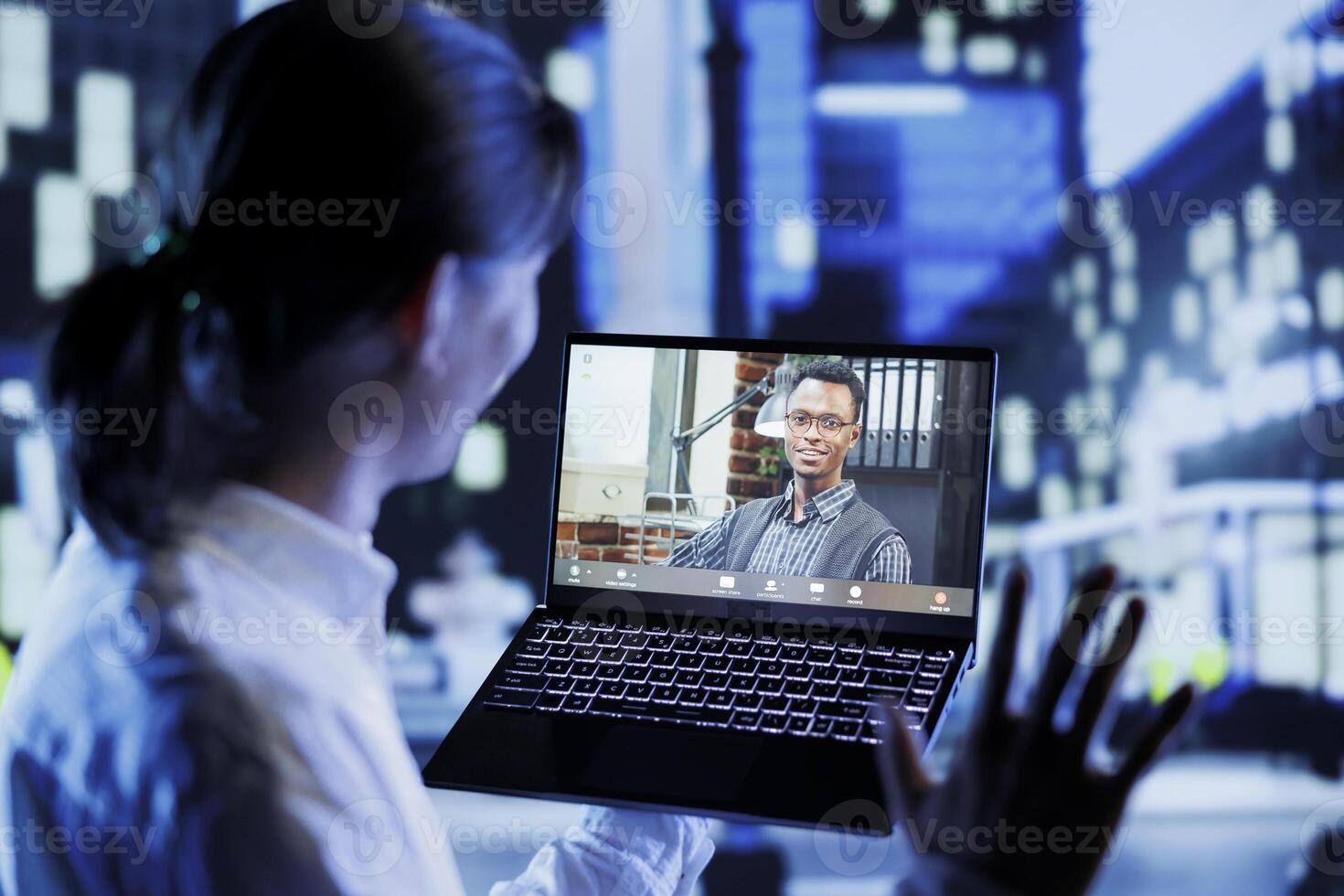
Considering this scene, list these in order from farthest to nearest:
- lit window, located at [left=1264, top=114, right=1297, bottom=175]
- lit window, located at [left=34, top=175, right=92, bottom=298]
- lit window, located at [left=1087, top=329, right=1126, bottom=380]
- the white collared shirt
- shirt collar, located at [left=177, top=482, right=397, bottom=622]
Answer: lit window, located at [left=1087, top=329, right=1126, bottom=380] → lit window, located at [left=1264, top=114, right=1297, bottom=175] → lit window, located at [left=34, top=175, right=92, bottom=298] → shirt collar, located at [left=177, top=482, right=397, bottom=622] → the white collared shirt

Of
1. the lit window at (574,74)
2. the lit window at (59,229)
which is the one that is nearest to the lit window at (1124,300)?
the lit window at (574,74)

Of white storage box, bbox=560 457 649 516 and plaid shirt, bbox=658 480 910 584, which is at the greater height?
white storage box, bbox=560 457 649 516

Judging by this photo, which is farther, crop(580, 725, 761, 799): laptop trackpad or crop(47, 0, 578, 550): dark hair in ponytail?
crop(580, 725, 761, 799): laptop trackpad

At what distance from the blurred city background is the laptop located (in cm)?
133

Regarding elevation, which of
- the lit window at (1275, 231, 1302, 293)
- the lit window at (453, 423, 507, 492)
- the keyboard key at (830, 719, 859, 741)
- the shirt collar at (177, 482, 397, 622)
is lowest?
the lit window at (453, 423, 507, 492)

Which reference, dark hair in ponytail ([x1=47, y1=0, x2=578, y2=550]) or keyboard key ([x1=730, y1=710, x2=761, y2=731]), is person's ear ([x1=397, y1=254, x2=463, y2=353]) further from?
keyboard key ([x1=730, y1=710, x2=761, y2=731])

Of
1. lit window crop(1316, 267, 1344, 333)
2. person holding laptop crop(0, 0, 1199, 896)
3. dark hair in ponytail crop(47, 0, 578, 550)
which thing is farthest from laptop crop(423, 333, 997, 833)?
lit window crop(1316, 267, 1344, 333)

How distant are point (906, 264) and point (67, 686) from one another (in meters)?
2.25

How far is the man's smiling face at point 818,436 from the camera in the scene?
91 cm

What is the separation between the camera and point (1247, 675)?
2.51 meters

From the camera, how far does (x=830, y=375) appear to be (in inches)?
36.5

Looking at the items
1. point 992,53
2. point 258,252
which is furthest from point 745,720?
point 992,53

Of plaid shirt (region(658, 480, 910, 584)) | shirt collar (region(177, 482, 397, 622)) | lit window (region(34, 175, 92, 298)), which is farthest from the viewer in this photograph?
lit window (region(34, 175, 92, 298))

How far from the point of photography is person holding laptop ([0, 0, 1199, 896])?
47 centimetres
